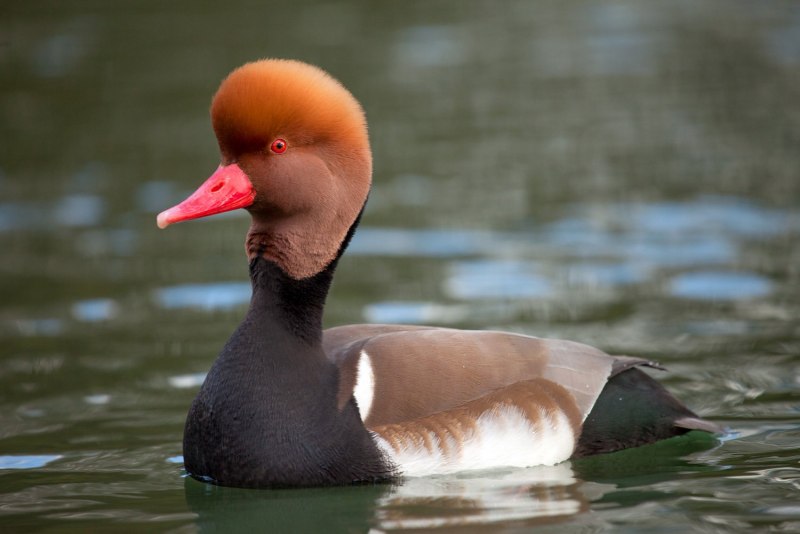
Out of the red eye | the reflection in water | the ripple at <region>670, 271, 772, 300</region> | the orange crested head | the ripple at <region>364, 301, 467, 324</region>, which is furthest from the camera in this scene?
the ripple at <region>670, 271, 772, 300</region>

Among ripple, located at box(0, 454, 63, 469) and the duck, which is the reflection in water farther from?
ripple, located at box(0, 454, 63, 469)

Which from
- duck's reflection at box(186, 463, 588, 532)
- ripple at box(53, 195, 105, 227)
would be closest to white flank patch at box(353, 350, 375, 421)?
duck's reflection at box(186, 463, 588, 532)

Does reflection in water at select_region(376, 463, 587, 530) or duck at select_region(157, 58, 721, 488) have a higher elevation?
duck at select_region(157, 58, 721, 488)

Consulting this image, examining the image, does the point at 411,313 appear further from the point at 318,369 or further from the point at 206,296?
the point at 318,369

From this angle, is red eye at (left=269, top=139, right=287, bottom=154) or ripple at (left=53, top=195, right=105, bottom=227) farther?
ripple at (left=53, top=195, right=105, bottom=227)

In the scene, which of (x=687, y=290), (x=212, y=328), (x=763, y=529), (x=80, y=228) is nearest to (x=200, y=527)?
(x=763, y=529)

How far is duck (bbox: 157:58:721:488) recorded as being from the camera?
5.86 meters


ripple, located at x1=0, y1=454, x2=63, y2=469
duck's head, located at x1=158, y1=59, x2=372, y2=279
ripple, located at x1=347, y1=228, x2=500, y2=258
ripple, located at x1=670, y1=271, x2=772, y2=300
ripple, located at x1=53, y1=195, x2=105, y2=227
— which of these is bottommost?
ripple, located at x1=0, y1=454, x2=63, y2=469

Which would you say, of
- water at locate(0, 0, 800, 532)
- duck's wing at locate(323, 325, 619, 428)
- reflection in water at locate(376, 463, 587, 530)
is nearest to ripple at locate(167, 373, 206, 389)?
Result: water at locate(0, 0, 800, 532)

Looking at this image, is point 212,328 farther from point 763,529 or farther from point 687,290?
point 763,529

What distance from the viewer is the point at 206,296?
9406mm

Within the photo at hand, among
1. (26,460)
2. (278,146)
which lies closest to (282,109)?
(278,146)

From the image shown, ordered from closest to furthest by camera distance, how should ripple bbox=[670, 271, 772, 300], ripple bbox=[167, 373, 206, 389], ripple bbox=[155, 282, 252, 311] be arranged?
ripple bbox=[167, 373, 206, 389]
ripple bbox=[670, 271, 772, 300]
ripple bbox=[155, 282, 252, 311]

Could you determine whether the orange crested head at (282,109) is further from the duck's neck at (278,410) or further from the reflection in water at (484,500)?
the reflection in water at (484,500)
